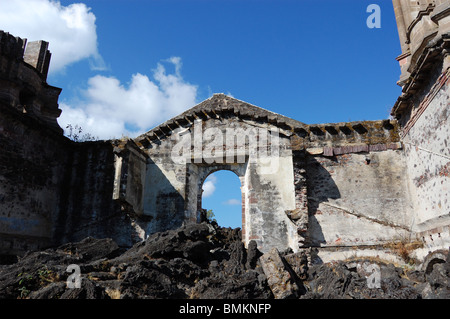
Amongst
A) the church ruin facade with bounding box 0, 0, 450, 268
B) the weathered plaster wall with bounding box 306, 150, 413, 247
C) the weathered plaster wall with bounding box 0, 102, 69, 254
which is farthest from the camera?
the weathered plaster wall with bounding box 0, 102, 69, 254

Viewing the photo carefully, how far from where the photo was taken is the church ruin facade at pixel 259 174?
12.0 m

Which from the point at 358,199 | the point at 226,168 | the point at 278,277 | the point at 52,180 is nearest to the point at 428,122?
the point at 358,199

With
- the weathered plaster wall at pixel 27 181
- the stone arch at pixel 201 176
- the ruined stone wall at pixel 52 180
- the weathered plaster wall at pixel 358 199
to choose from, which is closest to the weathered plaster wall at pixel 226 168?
the stone arch at pixel 201 176

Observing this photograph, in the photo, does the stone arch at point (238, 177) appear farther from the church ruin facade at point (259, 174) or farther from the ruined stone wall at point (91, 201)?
the ruined stone wall at point (91, 201)

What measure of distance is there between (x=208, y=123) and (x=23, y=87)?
890 cm

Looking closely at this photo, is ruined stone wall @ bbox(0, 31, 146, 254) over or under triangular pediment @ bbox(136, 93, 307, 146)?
under

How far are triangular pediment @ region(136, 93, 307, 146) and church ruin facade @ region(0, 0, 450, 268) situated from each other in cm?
5

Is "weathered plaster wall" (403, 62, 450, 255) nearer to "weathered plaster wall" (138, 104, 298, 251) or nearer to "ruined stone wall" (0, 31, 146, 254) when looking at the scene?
"weathered plaster wall" (138, 104, 298, 251)

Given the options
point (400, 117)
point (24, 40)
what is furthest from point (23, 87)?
point (400, 117)

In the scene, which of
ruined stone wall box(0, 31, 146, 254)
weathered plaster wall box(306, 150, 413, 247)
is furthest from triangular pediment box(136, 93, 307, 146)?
weathered plaster wall box(306, 150, 413, 247)

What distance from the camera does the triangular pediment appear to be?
14.0 metres

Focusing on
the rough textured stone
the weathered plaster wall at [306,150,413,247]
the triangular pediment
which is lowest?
the rough textured stone

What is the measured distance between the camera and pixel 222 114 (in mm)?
14609

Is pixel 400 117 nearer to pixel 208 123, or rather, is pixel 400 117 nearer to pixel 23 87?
pixel 208 123
